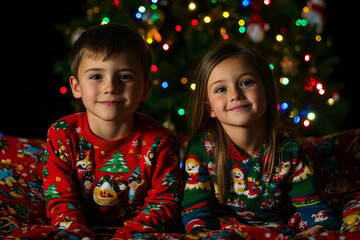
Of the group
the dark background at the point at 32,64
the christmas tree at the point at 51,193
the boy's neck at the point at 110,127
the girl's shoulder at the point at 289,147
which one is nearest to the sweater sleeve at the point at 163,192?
→ the boy's neck at the point at 110,127

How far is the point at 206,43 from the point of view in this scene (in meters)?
2.40

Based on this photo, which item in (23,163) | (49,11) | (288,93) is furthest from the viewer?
(49,11)

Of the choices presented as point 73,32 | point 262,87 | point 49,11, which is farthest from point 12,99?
point 262,87

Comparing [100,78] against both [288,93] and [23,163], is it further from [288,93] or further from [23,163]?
[288,93]

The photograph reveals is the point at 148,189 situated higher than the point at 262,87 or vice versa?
the point at 262,87

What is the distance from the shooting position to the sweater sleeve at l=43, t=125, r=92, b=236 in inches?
54.7

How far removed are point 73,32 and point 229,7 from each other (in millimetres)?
1050

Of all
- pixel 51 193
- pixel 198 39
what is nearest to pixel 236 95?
pixel 51 193

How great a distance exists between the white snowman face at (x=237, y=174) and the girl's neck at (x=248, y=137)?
0.06 metres

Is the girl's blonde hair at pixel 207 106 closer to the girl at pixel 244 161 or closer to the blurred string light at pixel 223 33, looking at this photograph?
the girl at pixel 244 161

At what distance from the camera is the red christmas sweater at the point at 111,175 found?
1490 mm

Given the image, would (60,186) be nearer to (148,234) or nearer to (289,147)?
(148,234)

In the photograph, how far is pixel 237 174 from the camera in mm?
1498

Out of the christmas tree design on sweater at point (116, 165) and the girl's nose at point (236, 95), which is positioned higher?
the girl's nose at point (236, 95)
